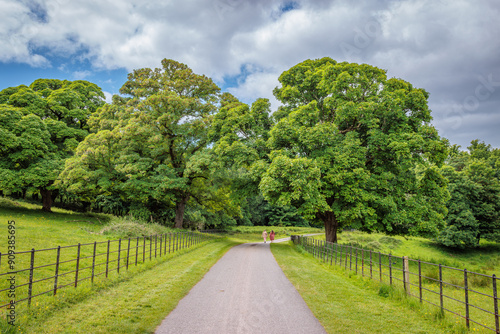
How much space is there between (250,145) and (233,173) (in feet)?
17.3

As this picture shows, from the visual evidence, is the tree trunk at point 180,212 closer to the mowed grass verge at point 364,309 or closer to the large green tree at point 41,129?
the large green tree at point 41,129

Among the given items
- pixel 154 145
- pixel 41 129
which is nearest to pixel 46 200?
pixel 41 129

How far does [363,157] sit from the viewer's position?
1858 centimetres

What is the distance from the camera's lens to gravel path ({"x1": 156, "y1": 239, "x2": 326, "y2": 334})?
17.6ft

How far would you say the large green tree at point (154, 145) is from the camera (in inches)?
914

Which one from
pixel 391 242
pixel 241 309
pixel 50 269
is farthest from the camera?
pixel 391 242

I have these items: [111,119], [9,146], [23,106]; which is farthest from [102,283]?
[23,106]

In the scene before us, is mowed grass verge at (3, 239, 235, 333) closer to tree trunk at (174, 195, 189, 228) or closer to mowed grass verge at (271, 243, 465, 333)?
mowed grass verge at (271, 243, 465, 333)

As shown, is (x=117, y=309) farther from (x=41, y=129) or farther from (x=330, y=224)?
(x=41, y=129)

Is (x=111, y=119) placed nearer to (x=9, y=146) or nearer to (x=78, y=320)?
(x=9, y=146)

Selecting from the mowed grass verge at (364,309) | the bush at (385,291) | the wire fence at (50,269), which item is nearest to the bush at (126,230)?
the wire fence at (50,269)

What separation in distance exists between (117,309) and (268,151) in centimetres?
1777

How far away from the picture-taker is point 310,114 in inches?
779

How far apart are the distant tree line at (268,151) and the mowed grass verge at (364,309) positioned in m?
7.81
